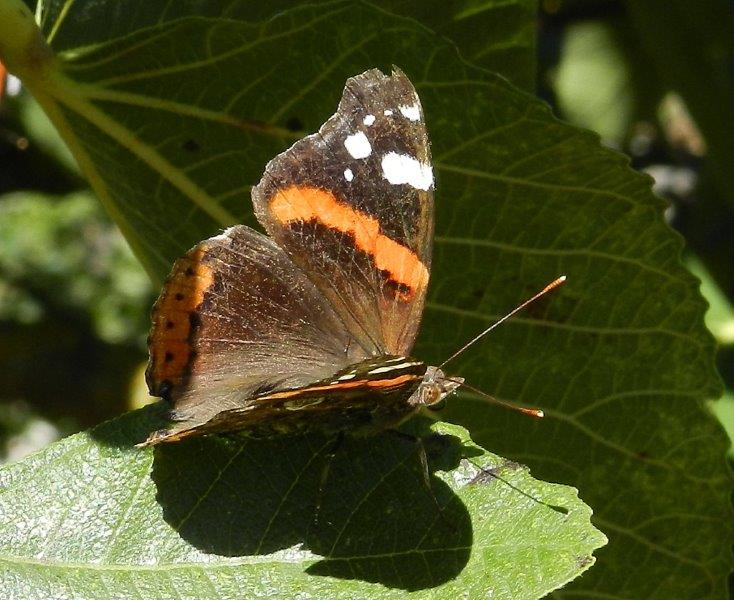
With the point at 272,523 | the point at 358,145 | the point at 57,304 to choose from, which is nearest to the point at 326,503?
the point at 272,523

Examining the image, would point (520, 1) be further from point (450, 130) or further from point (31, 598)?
point (31, 598)

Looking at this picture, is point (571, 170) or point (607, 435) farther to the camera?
point (607, 435)

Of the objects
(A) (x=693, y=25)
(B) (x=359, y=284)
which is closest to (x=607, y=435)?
(B) (x=359, y=284)

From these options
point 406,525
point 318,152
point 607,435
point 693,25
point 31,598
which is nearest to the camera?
point 31,598

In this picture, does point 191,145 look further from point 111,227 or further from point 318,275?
point 111,227

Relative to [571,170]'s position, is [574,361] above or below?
below

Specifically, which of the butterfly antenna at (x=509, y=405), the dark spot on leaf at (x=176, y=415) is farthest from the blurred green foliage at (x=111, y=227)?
the dark spot on leaf at (x=176, y=415)
